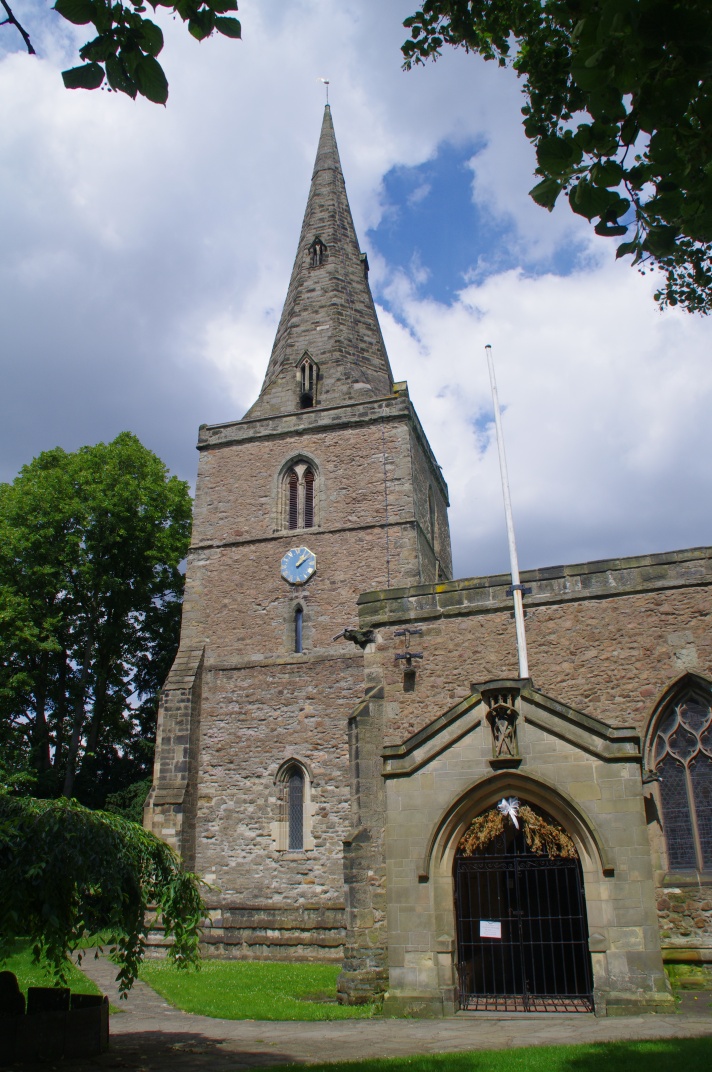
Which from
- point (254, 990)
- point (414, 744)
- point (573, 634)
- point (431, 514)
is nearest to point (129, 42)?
point (414, 744)

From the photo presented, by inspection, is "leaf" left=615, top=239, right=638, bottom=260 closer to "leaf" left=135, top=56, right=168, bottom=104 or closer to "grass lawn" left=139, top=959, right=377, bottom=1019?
"leaf" left=135, top=56, right=168, bottom=104

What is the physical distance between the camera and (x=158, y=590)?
29031 mm

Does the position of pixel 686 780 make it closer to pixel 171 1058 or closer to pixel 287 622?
pixel 171 1058

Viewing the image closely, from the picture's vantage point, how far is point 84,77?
3922 mm

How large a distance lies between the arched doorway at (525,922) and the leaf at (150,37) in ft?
30.9

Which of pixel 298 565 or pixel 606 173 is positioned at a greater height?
pixel 298 565

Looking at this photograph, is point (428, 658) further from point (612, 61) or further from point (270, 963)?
point (612, 61)

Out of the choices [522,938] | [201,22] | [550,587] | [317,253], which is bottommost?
[522,938]

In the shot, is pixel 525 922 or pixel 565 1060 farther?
pixel 525 922

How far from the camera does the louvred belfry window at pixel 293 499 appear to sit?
24094 millimetres

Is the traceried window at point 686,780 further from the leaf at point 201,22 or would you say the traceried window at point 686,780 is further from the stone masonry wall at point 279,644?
the leaf at point 201,22

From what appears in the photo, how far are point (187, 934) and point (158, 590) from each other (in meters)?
21.3

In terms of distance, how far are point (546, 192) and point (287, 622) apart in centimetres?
1890

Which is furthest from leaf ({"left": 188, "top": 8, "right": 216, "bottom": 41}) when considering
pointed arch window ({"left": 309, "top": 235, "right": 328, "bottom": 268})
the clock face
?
pointed arch window ({"left": 309, "top": 235, "right": 328, "bottom": 268})
